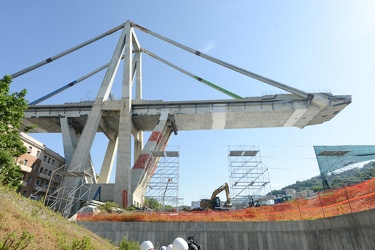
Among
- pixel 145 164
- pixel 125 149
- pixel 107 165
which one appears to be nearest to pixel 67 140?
pixel 107 165

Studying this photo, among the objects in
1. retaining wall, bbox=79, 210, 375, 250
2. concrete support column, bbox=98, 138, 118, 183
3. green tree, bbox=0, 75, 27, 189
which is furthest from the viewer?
concrete support column, bbox=98, 138, 118, 183

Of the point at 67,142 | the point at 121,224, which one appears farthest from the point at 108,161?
the point at 121,224

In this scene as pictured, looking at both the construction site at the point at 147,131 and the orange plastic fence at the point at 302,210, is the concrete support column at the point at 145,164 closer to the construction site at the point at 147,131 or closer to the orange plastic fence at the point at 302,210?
the construction site at the point at 147,131

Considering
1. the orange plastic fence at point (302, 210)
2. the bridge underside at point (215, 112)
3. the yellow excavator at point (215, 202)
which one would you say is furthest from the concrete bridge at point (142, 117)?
the orange plastic fence at point (302, 210)

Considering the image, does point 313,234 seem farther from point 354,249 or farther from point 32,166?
point 32,166

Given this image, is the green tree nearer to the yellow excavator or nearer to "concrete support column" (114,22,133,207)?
"concrete support column" (114,22,133,207)

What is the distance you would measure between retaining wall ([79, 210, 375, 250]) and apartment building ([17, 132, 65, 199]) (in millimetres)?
21060

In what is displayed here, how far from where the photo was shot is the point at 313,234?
46.6 ft

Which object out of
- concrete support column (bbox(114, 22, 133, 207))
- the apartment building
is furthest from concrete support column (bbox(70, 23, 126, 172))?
the apartment building

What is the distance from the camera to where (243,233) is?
1659 centimetres

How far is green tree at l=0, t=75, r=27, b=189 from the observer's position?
18312 millimetres

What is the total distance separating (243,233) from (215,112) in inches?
887

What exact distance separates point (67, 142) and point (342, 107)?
42108 millimetres

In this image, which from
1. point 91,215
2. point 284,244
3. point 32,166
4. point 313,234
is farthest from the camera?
point 32,166
